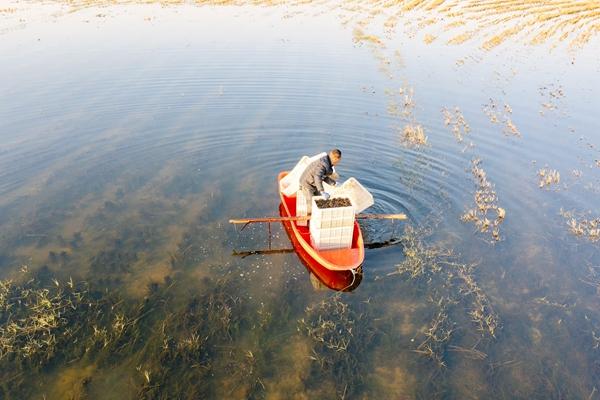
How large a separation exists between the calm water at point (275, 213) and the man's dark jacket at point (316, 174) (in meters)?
1.87

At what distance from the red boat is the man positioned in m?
1.06

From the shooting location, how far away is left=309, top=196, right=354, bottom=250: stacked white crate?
32.0 feet

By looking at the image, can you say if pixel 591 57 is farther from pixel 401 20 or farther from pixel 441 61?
pixel 401 20

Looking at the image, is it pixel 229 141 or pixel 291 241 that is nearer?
pixel 291 241

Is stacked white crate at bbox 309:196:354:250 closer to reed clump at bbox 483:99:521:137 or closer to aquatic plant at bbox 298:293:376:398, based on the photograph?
aquatic plant at bbox 298:293:376:398

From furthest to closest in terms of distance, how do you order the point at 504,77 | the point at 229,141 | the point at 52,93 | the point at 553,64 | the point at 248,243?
the point at 553,64 < the point at 504,77 < the point at 52,93 < the point at 229,141 < the point at 248,243

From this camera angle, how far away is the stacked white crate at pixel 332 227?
9.74 metres

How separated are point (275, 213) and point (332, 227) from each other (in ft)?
11.3

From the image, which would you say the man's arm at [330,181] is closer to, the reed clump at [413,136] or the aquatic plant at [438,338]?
the aquatic plant at [438,338]

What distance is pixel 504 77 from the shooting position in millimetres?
24000

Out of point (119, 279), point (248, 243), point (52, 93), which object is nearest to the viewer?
point (119, 279)

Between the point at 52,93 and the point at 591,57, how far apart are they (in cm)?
3304

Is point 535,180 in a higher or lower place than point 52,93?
lower

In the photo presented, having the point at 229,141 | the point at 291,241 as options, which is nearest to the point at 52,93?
the point at 229,141
